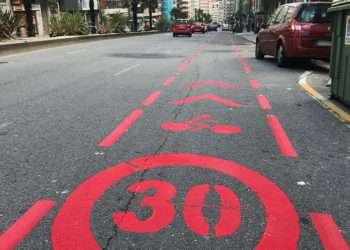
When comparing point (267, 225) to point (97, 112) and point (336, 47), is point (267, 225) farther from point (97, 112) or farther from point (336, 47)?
point (336, 47)

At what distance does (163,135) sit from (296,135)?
164 cm

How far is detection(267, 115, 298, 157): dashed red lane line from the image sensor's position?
4.51 metres

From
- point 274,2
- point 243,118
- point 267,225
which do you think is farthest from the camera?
point 274,2

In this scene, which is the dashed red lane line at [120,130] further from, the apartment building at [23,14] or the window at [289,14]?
the apartment building at [23,14]

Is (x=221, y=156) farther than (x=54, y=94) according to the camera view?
No

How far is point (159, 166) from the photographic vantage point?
4066 mm

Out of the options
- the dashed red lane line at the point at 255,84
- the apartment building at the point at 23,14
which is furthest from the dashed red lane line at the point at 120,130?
the apartment building at the point at 23,14

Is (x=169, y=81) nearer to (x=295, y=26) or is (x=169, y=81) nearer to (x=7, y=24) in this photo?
(x=295, y=26)

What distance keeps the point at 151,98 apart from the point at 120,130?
234cm

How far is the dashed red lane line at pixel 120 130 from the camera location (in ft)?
16.0

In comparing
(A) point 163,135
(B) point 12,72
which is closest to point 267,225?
(A) point 163,135

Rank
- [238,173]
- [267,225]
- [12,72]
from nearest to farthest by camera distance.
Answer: [267,225] → [238,173] → [12,72]

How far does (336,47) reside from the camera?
7.21 meters

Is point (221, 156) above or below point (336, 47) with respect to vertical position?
below
